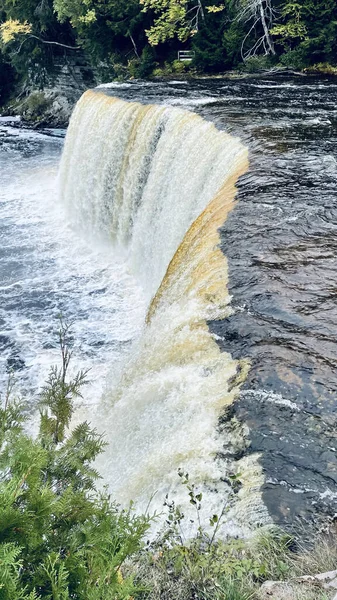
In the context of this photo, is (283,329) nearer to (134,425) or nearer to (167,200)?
(134,425)

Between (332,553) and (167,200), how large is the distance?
7.54 meters

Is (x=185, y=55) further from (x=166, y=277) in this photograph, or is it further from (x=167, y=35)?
(x=166, y=277)

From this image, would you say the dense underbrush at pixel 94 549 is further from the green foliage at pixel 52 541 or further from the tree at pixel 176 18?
the tree at pixel 176 18

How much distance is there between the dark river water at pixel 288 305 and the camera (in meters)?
3.46

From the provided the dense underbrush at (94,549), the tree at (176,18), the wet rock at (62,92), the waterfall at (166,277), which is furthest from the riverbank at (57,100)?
the dense underbrush at (94,549)

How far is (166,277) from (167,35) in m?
16.1

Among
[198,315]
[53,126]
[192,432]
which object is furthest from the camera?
[53,126]

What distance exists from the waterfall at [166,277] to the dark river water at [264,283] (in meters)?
0.21

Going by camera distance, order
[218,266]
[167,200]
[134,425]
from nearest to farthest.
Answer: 1. [134,425]
2. [218,266]
3. [167,200]

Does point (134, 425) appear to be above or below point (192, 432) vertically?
below

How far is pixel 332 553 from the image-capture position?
2.81m

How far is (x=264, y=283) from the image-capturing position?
5.32 metres

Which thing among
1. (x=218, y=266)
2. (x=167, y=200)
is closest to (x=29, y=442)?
(x=218, y=266)

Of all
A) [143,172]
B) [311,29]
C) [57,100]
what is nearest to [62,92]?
[57,100]
